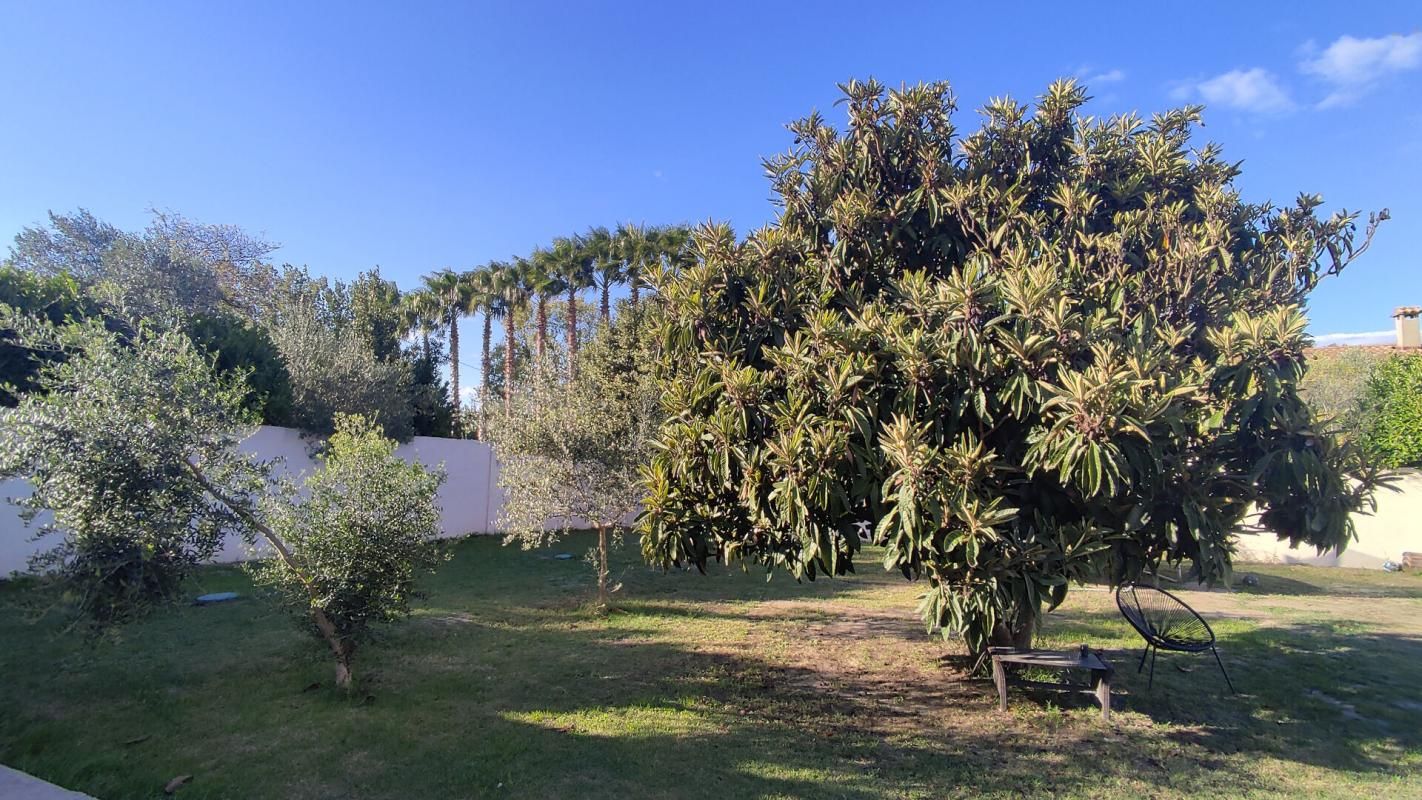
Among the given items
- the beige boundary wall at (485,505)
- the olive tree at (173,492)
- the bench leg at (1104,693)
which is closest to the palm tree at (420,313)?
the beige boundary wall at (485,505)

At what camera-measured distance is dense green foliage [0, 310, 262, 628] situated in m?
4.91

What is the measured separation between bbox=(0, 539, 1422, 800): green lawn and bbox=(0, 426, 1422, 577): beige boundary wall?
528 cm

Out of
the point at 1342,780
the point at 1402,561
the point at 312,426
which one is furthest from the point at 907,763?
the point at 1402,561

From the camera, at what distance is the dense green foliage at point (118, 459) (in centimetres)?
491

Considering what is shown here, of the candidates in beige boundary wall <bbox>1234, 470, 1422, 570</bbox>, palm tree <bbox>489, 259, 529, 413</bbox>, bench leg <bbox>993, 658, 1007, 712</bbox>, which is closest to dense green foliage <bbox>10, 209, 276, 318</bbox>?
palm tree <bbox>489, 259, 529, 413</bbox>

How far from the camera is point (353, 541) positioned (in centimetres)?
573

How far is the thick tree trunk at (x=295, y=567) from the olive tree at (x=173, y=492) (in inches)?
0.5

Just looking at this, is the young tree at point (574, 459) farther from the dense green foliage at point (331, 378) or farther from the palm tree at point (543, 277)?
the palm tree at point (543, 277)

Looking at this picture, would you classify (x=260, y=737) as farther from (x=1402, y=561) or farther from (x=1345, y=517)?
(x=1402, y=561)

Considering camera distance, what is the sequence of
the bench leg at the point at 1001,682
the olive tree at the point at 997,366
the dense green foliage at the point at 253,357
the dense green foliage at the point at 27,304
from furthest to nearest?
1. the dense green foliage at the point at 253,357
2. the dense green foliage at the point at 27,304
3. the bench leg at the point at 1001,682
4. the olive tree at the point at 997,366

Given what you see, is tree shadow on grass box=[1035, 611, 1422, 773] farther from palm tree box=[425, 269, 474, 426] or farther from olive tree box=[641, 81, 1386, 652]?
palm tree box=[425, 269, 474, 426]

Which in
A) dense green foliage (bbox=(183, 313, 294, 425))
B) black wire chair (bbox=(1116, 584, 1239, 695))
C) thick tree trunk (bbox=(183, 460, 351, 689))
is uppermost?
dense green foliage (bbox=(183, 313, 294, 425))

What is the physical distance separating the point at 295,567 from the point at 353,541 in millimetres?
563

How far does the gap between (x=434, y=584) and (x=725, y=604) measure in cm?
524
